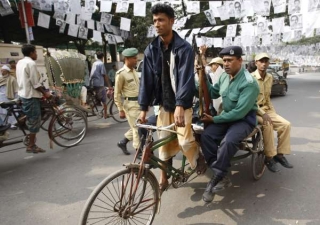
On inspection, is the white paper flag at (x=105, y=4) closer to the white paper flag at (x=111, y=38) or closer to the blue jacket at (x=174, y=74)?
the white paper flag at (x=111, y=38)

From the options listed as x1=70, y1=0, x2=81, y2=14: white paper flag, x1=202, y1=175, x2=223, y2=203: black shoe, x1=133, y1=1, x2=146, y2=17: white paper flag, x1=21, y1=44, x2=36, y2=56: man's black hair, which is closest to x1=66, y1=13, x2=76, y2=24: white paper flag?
x1=70, y1=0, x2=81, y2=14: white paper flag

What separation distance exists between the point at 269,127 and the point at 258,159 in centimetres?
43

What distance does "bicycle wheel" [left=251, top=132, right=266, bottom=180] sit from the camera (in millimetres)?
3262

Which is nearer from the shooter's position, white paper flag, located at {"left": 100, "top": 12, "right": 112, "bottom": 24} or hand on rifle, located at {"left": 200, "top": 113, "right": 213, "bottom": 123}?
hand on rifle, located at {"left": 200, "top": 113, "right": 213, "bottom": 123}

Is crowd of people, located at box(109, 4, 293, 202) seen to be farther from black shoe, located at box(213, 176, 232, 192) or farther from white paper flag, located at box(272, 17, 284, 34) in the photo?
white paper flag, located at box(272, 17, 284, 34)

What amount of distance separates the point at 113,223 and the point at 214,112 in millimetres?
1791

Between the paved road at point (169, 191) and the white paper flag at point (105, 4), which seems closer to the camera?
the paved road at point (169, 191)

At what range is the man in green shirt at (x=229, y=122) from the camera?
8.80 ft

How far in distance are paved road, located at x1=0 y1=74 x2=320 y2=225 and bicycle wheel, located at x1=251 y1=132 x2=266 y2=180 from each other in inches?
4.1

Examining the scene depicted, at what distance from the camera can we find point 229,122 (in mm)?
2967

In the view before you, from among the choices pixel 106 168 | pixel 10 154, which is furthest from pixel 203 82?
pixel 10 154

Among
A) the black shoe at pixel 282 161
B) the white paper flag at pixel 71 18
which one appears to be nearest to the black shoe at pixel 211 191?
the black shoe at pixel 282 161

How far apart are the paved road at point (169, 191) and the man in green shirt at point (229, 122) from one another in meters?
0.36

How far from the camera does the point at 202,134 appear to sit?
2877mm
